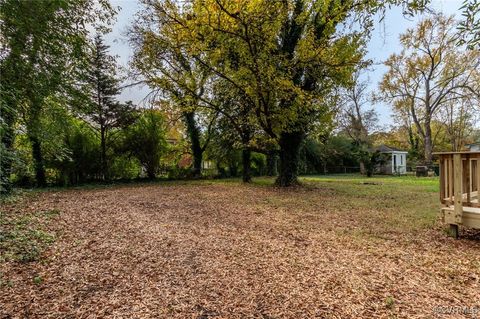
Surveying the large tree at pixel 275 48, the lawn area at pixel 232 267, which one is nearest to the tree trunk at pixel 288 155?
the large tree at pixel 275 48

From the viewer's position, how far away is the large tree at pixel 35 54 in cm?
473

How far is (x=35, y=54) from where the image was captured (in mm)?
5449

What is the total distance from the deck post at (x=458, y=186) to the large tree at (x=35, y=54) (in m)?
6.34

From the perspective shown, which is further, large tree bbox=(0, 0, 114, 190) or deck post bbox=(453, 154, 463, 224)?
large tree bbox=(0, 0, 114, 190)

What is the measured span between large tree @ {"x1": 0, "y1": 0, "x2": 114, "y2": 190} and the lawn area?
191cm

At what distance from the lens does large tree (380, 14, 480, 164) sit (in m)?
20.6

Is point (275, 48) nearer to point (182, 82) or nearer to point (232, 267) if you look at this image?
point (182, 82)

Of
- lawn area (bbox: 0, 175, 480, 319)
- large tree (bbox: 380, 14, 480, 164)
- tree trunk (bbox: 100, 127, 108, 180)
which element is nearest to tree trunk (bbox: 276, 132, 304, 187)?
lawn area (bbox: 0, 175, 480, 319)

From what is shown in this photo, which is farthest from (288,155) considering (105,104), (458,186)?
(105,104)

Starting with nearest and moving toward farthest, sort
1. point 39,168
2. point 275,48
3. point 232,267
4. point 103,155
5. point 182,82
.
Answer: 1. point 232,267
2. point 275,48
3. point 182,82
4. point 39,168
5. point 103,155

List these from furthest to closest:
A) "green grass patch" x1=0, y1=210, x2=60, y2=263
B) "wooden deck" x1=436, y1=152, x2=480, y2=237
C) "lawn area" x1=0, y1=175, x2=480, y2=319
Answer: "wooden deck" x1=436, y1=152, x2=480, y2=237 < "green grass patch" x1=0, y1=210, x2=60, y2=263 < "lawn area" x1=0, y1=175, x2=480, y2=319

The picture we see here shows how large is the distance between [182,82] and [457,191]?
985 centimetres

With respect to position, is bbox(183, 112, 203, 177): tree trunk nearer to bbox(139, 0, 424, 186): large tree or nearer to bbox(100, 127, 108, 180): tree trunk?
bbox(100, 127, 108, 180): tree trunk

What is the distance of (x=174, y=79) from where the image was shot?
11.6m
